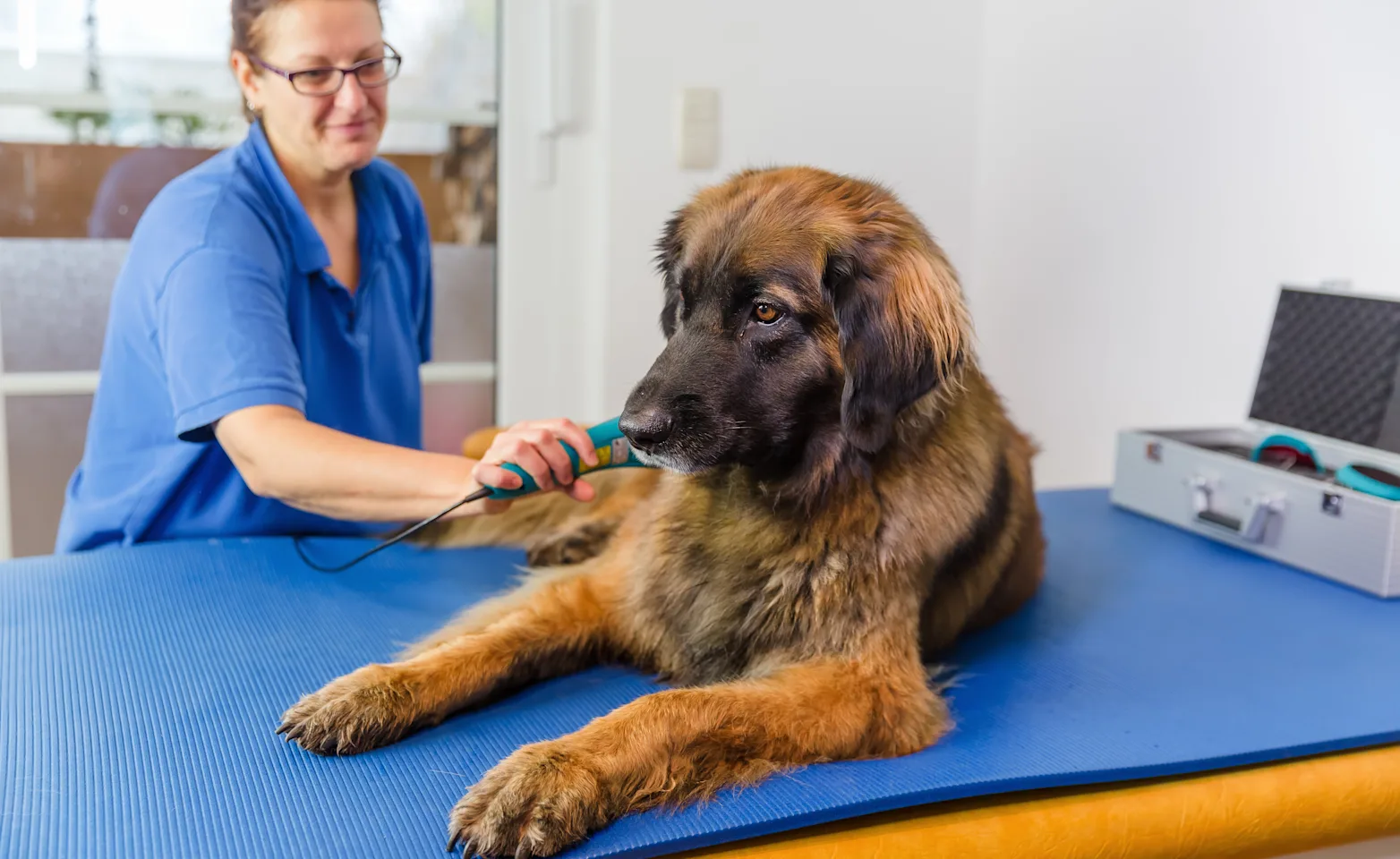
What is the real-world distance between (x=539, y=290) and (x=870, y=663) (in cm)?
228

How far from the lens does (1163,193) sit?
2.86 meters

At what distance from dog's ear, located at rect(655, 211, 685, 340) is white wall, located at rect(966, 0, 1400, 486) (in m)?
1.60

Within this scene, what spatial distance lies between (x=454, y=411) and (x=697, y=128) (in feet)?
3.87

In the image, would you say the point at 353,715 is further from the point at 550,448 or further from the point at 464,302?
the point at 464,302

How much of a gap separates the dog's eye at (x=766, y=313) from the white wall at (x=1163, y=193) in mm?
1594

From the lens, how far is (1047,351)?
11.0 ft

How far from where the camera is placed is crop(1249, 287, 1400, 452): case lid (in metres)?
2.11

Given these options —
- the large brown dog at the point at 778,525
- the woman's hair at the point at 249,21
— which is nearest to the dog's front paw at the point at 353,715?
the large brown dog at the point at 778,525

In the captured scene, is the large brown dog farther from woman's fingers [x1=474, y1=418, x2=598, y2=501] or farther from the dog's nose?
woman's fingers [x1=474, y1=418, x2=598, y2=501]

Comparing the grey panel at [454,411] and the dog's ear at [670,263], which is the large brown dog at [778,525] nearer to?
the dog's ear at [670,263]

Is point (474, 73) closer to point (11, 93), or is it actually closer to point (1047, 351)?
point (11, 93)

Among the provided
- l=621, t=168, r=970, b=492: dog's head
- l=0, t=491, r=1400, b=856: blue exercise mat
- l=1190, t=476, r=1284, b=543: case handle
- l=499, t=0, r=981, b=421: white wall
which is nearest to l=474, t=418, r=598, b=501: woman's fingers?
l=621, t=168, r=970, b=492: dog's head

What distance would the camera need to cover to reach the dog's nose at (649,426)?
1385mm

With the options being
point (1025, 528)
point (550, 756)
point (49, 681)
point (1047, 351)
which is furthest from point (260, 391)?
point (1047, 351)
